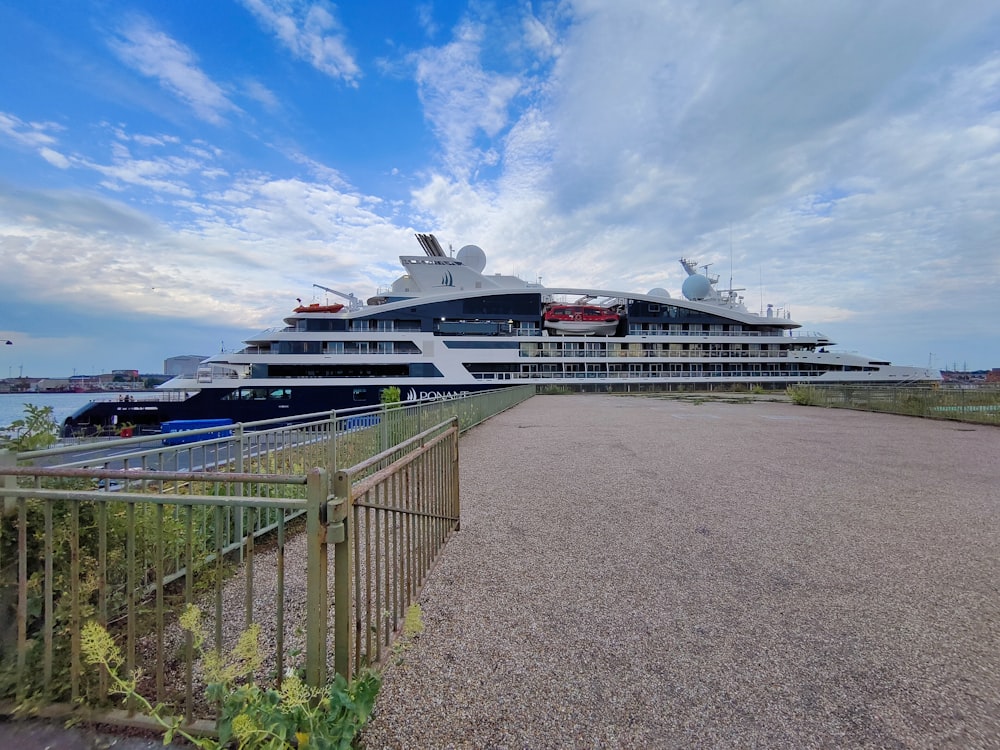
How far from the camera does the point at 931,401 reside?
16.0 meters

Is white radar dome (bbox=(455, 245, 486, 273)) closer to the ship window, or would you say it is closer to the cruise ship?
the cruise ship

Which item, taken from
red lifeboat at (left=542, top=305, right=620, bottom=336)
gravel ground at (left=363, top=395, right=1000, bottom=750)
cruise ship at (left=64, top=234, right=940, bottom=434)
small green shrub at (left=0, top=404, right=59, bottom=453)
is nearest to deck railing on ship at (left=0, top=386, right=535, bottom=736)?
small green shrub at (left=0, top=404, right=59, bottom=453)

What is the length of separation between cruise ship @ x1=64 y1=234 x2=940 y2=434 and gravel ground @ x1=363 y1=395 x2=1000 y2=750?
73.1 ft

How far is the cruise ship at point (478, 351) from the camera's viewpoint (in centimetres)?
2892

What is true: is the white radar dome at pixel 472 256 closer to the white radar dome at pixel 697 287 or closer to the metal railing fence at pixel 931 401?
the white radar dome at pixel 697 287

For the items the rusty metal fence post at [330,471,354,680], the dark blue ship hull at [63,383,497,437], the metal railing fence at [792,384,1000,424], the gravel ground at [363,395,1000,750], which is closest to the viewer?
the rusty metal fence post at [330,471,354,680]

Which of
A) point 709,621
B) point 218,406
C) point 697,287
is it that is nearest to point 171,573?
point 709,621

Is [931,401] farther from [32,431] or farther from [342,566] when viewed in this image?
[32,431]

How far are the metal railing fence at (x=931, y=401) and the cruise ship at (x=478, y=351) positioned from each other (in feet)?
65.0

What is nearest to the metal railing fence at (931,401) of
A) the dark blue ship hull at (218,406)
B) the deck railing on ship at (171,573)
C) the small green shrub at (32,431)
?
the dark blue ship hull at (218,406)

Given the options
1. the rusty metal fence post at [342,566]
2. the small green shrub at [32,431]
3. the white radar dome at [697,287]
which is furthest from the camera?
the white radar dome at [697,287]

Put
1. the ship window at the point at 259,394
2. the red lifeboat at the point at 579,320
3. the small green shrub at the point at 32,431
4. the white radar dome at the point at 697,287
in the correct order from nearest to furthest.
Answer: the small green shrub at the point at 32,431, the ship window at the point at 259,394, the red lifeboat at the point at 579,320, the white radar dome at the point at 697,287

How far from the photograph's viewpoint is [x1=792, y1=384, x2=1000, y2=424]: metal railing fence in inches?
576

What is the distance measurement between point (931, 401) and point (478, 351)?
83.4 ft
